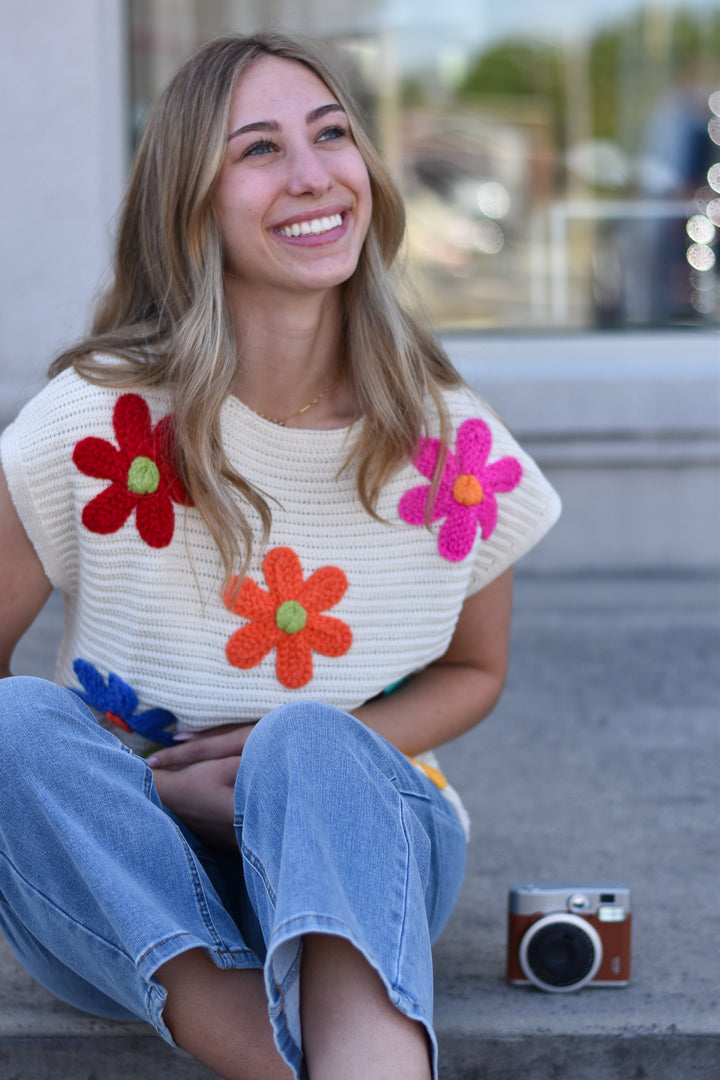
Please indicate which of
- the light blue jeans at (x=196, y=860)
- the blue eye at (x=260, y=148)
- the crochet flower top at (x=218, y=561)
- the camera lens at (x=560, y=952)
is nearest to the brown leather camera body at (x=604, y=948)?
the camera lens at (x=560, y=952)

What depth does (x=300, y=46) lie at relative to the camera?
203cm

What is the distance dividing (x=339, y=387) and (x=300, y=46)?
535 millimetres

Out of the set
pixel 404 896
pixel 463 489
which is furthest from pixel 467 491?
pixel 404 896

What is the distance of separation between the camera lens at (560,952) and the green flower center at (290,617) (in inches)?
21.9

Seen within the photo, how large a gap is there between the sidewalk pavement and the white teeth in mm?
1159

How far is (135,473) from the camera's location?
1.93 metres

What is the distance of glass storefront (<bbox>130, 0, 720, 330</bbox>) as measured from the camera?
488cm

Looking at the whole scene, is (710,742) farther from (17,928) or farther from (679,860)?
(17,928)

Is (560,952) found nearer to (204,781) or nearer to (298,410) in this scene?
(204,781)

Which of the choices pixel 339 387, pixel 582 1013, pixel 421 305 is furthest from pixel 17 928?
pixel 421 305

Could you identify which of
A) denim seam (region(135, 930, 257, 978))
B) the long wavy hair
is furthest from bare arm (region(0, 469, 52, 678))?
denim seam (region(135, 930, 257, 978))

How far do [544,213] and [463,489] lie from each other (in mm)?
3226

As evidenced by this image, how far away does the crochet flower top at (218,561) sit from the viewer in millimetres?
1924

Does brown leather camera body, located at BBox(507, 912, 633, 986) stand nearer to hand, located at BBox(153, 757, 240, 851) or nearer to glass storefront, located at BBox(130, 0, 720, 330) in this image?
hand, located at BBox(153, 757, 240, 851)
